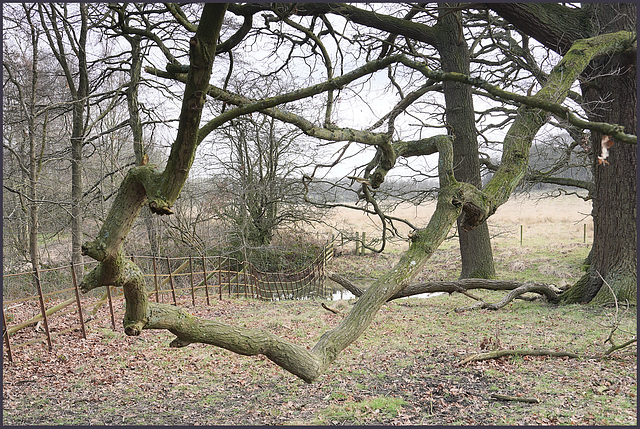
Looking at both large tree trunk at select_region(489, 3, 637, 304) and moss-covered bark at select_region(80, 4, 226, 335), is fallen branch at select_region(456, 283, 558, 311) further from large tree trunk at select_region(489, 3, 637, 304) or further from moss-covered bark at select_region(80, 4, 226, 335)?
moss-covered bark at select_region(80, 4, 226, 335)

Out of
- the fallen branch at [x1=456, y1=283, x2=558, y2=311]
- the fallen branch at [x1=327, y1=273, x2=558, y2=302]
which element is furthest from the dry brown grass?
the fallen branch at [x1=456, y1=283, x2=558, y2=311]

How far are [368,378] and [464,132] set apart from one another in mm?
7176

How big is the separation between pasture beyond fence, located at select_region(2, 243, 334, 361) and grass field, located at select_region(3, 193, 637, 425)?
1.53ft

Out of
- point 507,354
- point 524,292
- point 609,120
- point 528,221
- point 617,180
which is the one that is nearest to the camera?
point 507,354

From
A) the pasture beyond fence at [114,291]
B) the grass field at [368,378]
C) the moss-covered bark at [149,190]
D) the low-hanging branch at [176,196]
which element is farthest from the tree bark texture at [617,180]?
the pasture beyond fence at [114,291]

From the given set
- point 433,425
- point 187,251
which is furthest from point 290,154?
point 433,425

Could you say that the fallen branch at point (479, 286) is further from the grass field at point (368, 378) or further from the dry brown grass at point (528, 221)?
the dry brown grass at point (528, 221)

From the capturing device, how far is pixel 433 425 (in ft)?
12.2

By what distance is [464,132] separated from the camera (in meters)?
10.5

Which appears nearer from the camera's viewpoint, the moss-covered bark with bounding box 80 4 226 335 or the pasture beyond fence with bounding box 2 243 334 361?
the moss-covered bark with bounding box 80 4 226 335

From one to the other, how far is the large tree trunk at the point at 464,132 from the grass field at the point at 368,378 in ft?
8.20

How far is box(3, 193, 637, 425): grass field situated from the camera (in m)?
4.03

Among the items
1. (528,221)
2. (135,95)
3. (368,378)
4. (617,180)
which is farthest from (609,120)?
(528,221)

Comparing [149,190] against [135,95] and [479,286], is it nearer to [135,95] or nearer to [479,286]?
[479,286]
